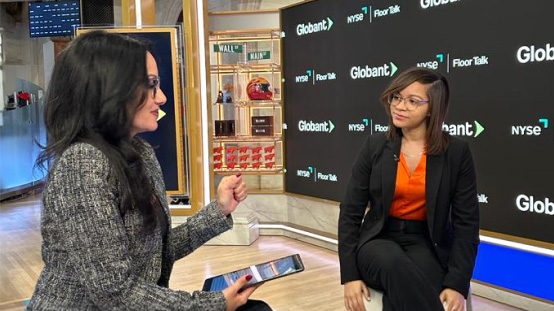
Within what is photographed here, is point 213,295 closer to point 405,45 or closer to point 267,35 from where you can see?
point 405,45

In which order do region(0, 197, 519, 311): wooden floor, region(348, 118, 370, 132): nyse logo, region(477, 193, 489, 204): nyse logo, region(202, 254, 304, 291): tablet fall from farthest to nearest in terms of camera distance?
region(348, 118, 370, 132): nyse logo, region(0, 197, 519, 311): wooden floor, region(477, 193, 489, 204): nyse logo, region(202, 254, 304, 291): tablet

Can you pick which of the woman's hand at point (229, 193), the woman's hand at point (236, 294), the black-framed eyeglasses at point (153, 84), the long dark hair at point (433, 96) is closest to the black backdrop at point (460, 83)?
the long dark hair at point (433, 96)

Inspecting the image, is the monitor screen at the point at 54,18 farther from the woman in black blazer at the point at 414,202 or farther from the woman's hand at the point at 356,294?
the woman's hand at the point at 356,294

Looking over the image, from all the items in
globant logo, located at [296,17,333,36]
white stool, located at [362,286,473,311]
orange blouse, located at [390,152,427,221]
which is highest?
globant logo, located at [296,17,333,36]

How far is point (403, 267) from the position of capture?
191 cm

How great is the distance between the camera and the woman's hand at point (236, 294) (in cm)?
134

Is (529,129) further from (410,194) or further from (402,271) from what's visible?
(402,271)

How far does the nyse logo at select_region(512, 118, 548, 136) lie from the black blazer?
40.4 inches

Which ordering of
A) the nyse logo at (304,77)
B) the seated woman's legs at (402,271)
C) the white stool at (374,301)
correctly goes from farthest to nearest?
the nyse logo at (304,77), the white stool at (374,301), the seated woman's legs at (402,271)

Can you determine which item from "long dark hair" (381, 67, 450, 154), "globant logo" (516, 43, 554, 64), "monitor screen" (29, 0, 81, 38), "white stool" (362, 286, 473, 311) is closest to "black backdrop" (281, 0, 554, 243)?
"globant logo" (516, 43, 554, 64)

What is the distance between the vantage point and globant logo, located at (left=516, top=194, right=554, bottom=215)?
9.64ft

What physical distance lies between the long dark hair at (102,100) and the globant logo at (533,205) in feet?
7.87

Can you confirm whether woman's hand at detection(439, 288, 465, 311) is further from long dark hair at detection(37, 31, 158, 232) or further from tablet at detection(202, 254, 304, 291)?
long dark hair at detection(37, 31, 158, 232)

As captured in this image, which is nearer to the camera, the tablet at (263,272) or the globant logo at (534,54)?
the tablet at (263,272)
